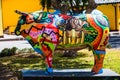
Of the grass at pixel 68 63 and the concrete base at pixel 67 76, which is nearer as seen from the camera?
the concrete base at pixel 67 76

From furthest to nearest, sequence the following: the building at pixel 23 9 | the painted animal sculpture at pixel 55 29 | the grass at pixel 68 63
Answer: the building at pixel 23 9, the grass at pixel 68 63, the painted animal sculpture at pixel 55 29

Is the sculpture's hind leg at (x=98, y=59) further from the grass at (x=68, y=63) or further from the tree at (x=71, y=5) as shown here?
the tree at (x=71, y=5)

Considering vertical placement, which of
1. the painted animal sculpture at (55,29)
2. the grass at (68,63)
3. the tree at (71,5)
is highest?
the tree at (71,5)

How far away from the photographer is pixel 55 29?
322 inches

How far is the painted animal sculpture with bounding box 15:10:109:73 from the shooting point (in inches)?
320

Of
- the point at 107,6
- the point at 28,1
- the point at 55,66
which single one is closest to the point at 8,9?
the point at 28,1

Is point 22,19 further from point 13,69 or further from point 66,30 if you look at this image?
point 13,69

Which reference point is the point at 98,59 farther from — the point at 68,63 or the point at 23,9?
the point at 23,9

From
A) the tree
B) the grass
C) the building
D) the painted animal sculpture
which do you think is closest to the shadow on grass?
the grass

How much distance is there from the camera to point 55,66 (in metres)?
11.3

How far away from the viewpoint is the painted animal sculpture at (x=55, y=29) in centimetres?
814

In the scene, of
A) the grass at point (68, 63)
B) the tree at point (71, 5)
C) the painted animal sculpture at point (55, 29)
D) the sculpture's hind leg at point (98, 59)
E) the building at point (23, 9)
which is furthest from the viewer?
the building at point (23, 9)

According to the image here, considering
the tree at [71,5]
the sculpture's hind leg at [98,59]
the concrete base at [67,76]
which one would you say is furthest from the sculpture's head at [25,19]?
the tree at [71,5]

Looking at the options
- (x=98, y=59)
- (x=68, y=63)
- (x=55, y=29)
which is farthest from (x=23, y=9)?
(x=55, y=29)
